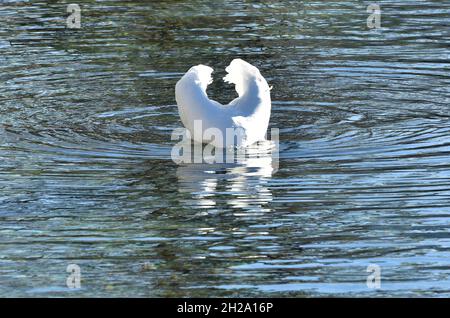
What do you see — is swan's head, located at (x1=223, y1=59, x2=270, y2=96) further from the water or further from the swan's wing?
the water

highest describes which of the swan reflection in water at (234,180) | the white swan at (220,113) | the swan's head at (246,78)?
the swan's head at (246,78)

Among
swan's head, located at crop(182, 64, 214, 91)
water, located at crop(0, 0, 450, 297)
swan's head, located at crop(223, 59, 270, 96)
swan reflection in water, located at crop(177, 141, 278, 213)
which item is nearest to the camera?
water, located at crop(0, 0, 450, 297)

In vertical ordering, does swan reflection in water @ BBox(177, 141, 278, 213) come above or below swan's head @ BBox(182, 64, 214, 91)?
below

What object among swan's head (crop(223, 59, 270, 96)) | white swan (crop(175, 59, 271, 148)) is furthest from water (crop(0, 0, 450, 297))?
swan's head (crop(223, 59, 270, 96))

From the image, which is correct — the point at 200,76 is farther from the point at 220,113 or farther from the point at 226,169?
the point at 226,169

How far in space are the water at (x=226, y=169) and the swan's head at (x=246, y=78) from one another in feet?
1.84

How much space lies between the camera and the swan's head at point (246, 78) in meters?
12.4

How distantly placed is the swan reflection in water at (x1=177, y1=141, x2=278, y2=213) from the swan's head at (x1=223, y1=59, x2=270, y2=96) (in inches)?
25.6

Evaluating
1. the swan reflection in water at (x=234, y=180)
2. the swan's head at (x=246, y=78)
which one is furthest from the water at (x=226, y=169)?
the swan's head at (x=246, y=78)

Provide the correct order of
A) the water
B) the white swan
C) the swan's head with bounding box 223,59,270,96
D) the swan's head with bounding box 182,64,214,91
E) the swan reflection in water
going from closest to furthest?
1. the water
2. the swan reflection in water
3. the white swan
4. the swan's head with bounding box 182,64,214,91
5. the swan's head with bounding box 223,59,270,96

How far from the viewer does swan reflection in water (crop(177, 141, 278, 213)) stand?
1032cm

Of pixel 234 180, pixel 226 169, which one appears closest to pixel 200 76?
pixel 226 169

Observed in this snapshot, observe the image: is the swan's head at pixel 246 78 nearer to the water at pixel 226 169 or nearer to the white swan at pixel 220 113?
the white swan at pixel 220 113
